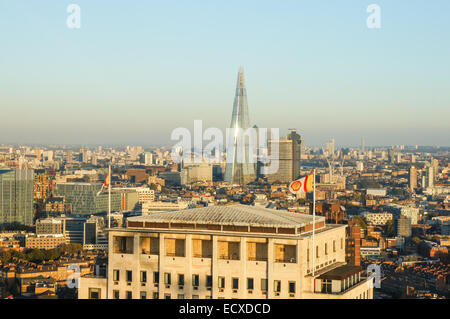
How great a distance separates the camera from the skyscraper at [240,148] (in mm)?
90812

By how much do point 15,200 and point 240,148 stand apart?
41.0 m

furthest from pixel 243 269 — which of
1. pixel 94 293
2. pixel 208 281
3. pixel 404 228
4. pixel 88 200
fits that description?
pixel 88 200

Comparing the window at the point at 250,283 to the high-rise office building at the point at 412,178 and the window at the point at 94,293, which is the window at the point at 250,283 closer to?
the window at the point at 94,293

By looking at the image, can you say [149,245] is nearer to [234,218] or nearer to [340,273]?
[234,218]

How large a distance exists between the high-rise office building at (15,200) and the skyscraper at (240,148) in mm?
36044

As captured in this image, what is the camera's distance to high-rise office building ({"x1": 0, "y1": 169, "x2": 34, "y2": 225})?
5769 cm

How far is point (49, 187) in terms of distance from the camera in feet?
241

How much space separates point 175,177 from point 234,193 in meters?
20.8

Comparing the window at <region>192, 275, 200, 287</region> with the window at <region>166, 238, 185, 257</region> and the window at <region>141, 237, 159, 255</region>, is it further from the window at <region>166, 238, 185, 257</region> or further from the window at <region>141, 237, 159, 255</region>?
the window at <region>141, 237, 159, 255</region>

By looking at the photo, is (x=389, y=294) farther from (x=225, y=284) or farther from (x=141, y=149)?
(x=141, y=149)

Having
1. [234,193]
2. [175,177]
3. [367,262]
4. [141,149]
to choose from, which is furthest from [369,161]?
[367,262]

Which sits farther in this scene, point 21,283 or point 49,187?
point 49,187

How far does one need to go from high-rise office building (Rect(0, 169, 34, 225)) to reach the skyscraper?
118ft

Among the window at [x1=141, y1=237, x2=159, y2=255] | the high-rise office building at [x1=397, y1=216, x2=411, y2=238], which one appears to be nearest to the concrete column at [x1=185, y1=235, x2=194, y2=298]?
the window at [x1=141, y1=237, x2=159, y2=255]
